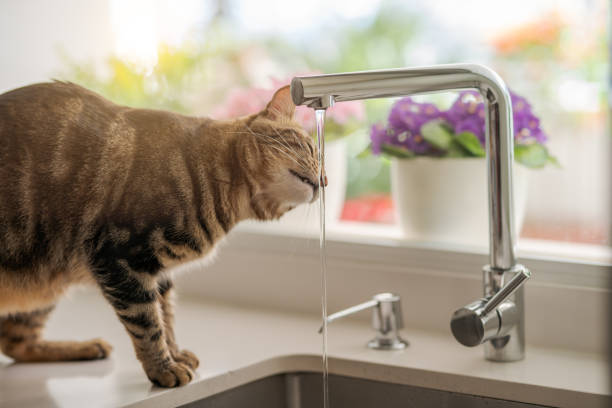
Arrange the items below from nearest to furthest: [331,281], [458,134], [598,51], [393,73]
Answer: [393,73]
[458,134]
[331,281]
[598,51]

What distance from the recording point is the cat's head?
104cm

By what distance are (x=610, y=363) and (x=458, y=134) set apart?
16.9 inches

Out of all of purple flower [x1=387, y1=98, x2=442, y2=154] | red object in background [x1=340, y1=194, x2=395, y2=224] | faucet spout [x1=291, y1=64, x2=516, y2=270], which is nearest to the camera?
faucet spout [x1=291, y1=64, x2=516, y2=270]

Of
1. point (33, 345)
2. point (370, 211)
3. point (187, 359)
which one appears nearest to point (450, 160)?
point (187, 359)

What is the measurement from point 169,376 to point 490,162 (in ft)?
1.74

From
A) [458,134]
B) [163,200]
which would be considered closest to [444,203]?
[458,134]

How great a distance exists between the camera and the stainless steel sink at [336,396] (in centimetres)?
109

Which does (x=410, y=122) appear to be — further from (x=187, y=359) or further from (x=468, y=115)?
(x=187, y=359)

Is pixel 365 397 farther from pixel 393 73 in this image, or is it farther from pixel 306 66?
pixel 306 66

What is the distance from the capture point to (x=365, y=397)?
3.81ft

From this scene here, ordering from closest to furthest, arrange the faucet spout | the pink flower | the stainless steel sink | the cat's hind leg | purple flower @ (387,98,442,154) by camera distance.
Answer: the faucet spout < the stainless steel sink < the cat's hind leg < purple flower @ (387,98,442,154) < the pink flower

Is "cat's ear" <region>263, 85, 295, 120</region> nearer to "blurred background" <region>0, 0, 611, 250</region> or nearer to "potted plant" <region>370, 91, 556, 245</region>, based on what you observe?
"potted plant" <region>370, 91, 556, 245</region>

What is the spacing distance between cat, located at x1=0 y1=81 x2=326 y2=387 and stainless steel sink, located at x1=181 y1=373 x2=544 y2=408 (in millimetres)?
116

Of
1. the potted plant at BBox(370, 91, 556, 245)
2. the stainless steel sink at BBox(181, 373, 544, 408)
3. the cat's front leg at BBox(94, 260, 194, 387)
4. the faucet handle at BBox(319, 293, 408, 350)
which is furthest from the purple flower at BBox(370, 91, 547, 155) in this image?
the cat's front leg at BBox(94, 260, 194, 387)
